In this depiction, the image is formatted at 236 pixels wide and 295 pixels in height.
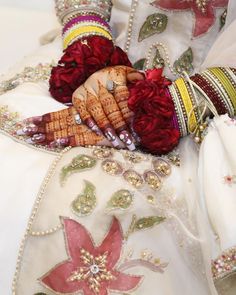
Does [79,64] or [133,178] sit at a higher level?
[79,64]

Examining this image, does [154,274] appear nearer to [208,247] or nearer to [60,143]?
[208,247]

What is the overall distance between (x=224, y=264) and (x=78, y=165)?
0.22m

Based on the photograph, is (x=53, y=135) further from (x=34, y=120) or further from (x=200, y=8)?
(x=200, y=8)

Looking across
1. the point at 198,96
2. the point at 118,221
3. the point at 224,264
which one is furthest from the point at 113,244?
the point at 198,96

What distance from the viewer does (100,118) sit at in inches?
29.6

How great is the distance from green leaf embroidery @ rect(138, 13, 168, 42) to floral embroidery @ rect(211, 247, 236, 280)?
1.41 feet

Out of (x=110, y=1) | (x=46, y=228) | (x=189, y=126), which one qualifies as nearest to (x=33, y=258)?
(x=46, y=228)

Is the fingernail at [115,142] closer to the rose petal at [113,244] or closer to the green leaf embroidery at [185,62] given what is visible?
the rose petal at [113,244]

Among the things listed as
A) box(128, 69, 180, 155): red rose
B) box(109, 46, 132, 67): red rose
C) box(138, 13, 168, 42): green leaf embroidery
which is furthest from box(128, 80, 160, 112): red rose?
box(138, 13, 168, 42): green leaf embroidery

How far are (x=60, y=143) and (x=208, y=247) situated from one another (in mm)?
238

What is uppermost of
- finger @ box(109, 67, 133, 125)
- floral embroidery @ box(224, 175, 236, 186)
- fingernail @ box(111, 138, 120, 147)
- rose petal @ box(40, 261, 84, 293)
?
finger @ box(109, 67, 133, 125)

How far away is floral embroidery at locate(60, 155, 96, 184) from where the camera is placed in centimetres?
70

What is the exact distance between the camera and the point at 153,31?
93 centimetres

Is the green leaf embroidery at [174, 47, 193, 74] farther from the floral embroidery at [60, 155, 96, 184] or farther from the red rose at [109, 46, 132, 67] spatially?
the floral embroidery at [60, 155, 96, 184]
